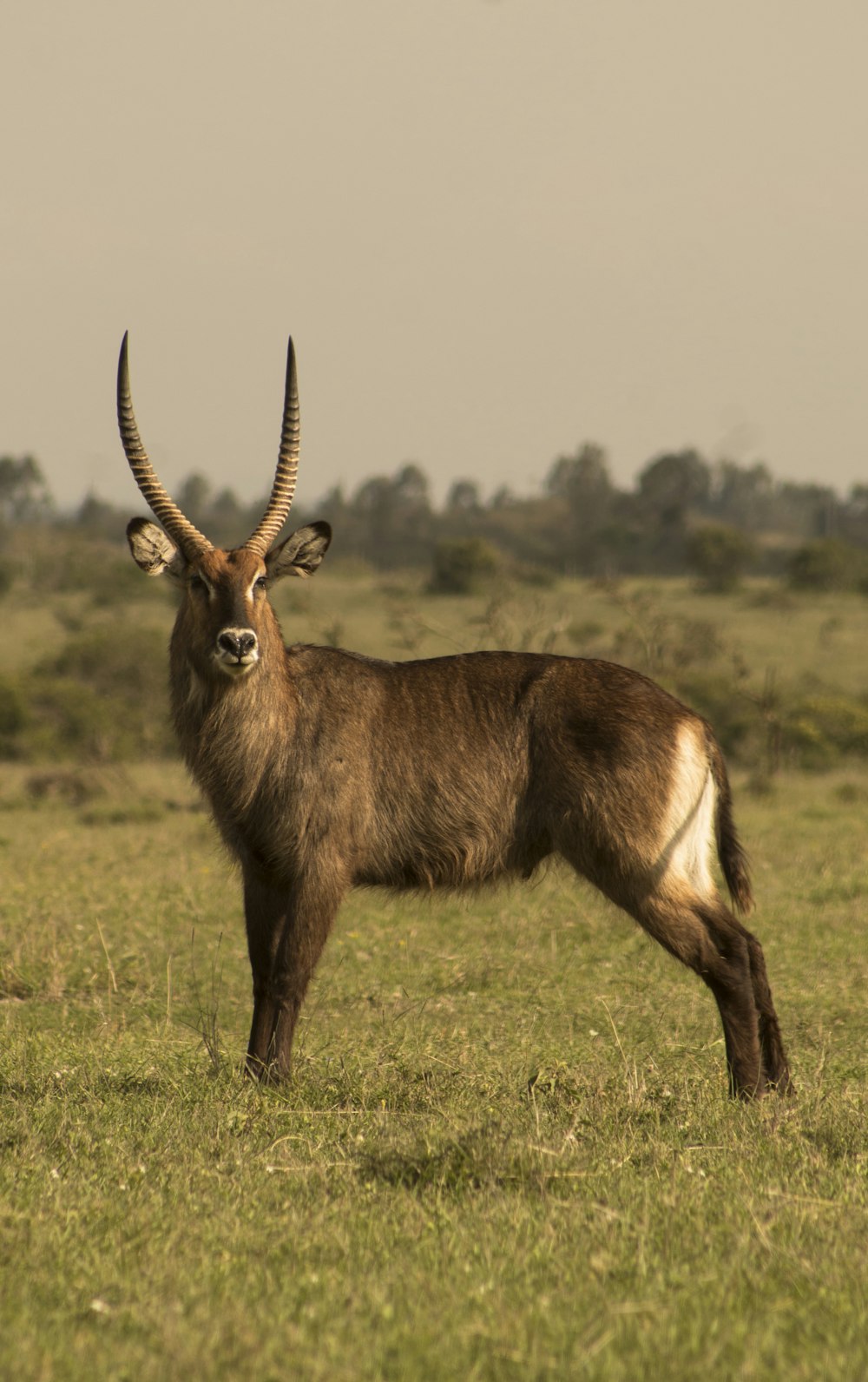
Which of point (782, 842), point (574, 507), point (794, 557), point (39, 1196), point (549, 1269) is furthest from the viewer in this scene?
point (574, 507)

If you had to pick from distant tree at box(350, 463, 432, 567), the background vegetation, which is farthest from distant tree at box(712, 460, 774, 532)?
the background vegetation

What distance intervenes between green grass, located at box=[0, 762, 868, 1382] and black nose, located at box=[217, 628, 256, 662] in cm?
130

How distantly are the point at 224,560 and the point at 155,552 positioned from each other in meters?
0.30

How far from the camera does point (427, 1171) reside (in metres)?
3.38

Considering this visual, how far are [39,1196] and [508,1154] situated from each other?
3.52 ft

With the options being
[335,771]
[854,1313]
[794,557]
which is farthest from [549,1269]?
[794,557]

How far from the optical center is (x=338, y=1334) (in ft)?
8.14

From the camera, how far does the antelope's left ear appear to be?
499 centimetres

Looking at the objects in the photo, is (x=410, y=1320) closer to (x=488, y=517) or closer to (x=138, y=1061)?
(x=138, y=1061)

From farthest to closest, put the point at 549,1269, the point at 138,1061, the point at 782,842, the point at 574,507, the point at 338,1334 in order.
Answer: the point at 574,507
the point at 782,842
the point at 138,1061
the point at 549,1269
the point at 338,1334

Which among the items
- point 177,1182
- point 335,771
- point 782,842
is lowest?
point 782,842

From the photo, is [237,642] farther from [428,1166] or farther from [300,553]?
[428,1166]

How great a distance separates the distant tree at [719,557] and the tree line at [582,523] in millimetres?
44

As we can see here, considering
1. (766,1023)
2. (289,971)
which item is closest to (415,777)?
(289,971)
